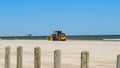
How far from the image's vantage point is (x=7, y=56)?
29.5ft

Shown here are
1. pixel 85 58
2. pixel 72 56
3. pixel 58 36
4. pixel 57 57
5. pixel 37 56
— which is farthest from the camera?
pixel 58 36

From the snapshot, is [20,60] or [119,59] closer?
[119,59]

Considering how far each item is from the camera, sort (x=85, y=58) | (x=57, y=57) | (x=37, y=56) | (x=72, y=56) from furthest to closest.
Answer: (x=72, y=56) → (x=37, y=56) → (x=57, y=57) → (x=85, y=58)

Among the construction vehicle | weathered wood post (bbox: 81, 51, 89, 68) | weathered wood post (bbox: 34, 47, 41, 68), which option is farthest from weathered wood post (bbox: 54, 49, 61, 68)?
the construction vehicle

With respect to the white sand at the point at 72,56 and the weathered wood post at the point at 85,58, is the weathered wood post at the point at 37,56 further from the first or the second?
the white sand at the point at 72,56

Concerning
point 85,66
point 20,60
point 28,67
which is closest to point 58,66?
point 85,66

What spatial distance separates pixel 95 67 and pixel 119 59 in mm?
9056

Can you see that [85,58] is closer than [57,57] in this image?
Yes

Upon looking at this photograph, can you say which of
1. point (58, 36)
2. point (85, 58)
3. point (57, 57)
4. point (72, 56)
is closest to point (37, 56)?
point (57, 57)

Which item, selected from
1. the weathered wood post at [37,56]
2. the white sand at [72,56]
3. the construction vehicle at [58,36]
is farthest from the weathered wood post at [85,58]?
the construction vehicle at [58,36]

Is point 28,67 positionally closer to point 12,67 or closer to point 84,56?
point 12,67

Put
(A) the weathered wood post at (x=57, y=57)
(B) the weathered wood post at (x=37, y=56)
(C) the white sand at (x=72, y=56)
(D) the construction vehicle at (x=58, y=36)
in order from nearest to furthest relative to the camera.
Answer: (A) the weathered wood post at (x=57, y=57) < (B) the weathered wood post at (x=37, y=56) < (C) the white sand at (x=72, y=56) < (D) the construction vehicle at (x=58, y=36)

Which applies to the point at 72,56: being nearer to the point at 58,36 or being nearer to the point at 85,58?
the point at 85,58

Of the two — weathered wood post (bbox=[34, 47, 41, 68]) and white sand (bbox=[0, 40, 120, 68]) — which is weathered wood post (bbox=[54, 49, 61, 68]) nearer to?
weathered wood post (bbox=[34, 47, 41, 68])
